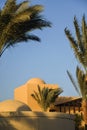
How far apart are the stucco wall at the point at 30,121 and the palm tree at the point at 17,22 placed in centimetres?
490

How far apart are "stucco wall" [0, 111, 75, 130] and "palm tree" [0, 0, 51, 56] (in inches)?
193

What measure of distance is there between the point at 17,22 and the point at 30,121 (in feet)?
23.1

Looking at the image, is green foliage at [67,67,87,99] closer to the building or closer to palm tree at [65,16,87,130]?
palm tree at [65,16,87,130]

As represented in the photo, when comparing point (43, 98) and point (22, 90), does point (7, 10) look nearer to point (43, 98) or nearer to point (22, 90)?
point (43, 98)

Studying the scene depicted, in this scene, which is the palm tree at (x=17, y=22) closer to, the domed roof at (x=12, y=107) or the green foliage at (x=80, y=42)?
the green foliage at (x=80, y=42)

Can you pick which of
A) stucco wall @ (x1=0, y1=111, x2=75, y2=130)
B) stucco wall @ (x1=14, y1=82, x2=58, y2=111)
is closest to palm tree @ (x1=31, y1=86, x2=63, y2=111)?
stucco wall @ (x1=14, y1=82, x2=58, y2=111)

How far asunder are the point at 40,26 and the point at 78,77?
453cm

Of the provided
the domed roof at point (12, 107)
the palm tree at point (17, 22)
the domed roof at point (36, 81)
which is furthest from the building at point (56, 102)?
the palm tree at point (17, 22)

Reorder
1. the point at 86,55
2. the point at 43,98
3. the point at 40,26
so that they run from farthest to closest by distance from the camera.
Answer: the point at 43,98 → the point at 86,55 → the point at 40,26

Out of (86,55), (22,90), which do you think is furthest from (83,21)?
(22,90)

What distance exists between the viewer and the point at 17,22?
1909 cm

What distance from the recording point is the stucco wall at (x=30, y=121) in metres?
22.7

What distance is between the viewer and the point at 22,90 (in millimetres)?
45656

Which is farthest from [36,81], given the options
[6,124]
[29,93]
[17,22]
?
[17,22]
